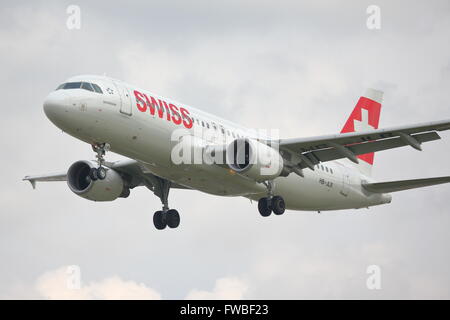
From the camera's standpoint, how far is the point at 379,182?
48344 mm

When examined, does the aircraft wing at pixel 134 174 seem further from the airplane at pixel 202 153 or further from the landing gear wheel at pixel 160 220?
the landing gear wheel at pixel 160 220

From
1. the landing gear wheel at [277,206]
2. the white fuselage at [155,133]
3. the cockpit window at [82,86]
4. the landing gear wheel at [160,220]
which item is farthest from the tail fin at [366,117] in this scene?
the cockpit window at [82,86]

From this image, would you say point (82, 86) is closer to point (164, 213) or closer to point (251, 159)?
point (251, 159)

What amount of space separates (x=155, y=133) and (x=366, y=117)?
2002 centimetres

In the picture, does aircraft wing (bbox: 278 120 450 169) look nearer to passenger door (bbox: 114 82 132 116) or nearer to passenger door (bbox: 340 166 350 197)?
passenger door (bbox: 340 166 350 197)

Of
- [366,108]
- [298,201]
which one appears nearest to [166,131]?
[298,201]

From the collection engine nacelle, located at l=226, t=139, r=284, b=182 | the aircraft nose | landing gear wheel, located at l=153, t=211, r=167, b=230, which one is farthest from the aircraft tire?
the aircraft nose

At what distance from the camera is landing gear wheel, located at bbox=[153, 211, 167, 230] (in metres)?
47.2

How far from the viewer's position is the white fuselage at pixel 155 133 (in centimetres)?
3741

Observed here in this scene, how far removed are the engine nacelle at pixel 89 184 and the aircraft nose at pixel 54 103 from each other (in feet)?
27.1

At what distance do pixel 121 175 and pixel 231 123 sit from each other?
6568mm

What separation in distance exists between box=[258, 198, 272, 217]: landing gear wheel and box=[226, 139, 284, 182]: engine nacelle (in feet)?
8.53

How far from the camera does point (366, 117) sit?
55500 mm
